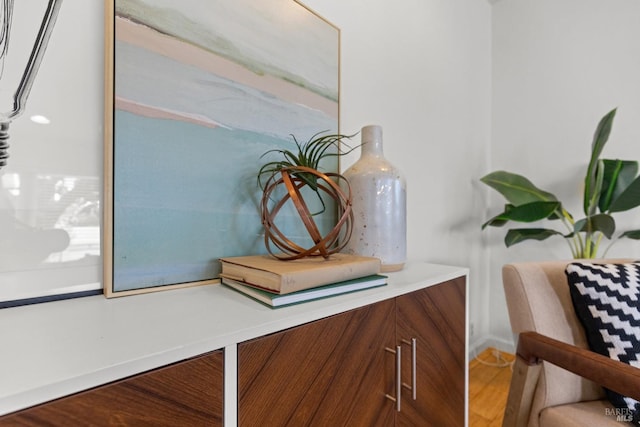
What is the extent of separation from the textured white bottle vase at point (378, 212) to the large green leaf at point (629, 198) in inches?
48.4

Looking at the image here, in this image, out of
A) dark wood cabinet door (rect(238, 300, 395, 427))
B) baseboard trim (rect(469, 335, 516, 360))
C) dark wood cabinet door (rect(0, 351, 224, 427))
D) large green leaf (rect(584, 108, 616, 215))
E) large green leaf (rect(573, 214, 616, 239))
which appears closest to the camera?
dark wood cabinet door (rect(0, 351, 224, 427))

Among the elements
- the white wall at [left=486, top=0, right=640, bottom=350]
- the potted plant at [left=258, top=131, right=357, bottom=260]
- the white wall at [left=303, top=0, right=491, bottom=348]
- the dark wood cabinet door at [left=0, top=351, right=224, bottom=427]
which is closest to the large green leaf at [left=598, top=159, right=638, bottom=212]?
the white wall at [left=486, top=0, right=640, bottom=350]

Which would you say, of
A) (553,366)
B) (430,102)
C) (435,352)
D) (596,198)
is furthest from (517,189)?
(435,352)

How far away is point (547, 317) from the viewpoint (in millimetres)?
937

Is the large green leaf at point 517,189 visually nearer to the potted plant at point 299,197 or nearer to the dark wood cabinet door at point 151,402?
the potted plant at point 299,197

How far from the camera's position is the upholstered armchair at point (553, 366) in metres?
0.73

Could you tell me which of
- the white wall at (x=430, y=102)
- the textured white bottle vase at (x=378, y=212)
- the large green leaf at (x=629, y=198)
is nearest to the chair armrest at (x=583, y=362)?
the textured white bottle vase at (x=378, y=212)

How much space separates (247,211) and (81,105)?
1.40 feet

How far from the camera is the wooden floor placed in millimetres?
1452

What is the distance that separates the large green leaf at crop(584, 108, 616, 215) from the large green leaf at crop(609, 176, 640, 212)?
94mm

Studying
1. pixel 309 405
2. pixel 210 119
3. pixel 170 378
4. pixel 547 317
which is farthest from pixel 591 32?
pixel 170 378

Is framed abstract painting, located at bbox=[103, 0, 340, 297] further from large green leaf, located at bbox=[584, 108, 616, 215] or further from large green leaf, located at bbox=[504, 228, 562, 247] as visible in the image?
large green leaf, located at bbox=[584, 108, 616, 215]

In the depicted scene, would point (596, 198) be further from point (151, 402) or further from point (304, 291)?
point (151, 402)

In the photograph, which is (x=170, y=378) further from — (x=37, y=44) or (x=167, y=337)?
(x=37, y=44)
